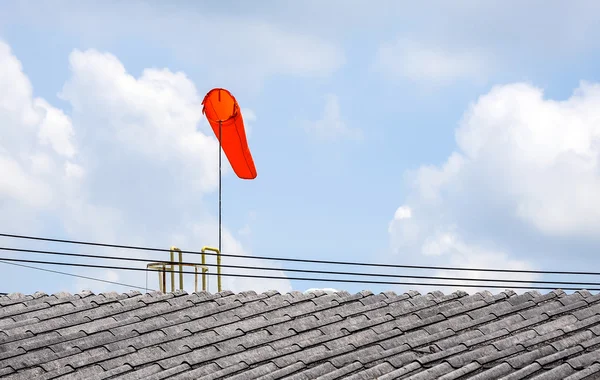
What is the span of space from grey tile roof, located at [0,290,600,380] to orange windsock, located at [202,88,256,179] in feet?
20.5

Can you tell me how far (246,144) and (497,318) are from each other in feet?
29.1

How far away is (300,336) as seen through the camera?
527 inches

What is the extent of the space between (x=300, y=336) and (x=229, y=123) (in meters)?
8.40

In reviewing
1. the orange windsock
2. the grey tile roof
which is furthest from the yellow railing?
the orange windsock

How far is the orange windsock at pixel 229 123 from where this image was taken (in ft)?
66.8

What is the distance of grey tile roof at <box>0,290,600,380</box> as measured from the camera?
1152 centimetres

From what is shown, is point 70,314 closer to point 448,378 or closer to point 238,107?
point 448,378

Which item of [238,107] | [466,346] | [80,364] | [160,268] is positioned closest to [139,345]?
[80,364]

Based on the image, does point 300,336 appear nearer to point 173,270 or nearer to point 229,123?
point 173,270

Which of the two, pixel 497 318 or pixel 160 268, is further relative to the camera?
pixel 160 268

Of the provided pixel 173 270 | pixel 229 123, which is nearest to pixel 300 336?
pixel 173 270

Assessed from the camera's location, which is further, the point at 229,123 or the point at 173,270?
the point at 229,123

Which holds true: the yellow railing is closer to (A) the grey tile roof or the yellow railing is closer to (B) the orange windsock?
(A) the grey tile roof

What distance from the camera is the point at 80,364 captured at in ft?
39.1
